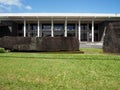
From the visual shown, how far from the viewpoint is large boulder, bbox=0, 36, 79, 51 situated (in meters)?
20.0

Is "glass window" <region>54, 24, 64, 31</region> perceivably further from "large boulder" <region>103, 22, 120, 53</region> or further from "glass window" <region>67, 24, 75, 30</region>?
"large boulder" <region>103, 22, 120, 53</region>

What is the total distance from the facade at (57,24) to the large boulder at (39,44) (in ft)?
111

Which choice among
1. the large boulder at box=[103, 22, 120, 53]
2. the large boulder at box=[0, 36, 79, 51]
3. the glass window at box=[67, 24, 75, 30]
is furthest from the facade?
the large boulder at box=[103, 22, 120, 53]

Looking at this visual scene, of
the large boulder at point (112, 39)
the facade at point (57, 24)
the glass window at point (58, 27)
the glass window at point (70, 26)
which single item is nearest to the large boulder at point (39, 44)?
the large boulder at point (112, 39)

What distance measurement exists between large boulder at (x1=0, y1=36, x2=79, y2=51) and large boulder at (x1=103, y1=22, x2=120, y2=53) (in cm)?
334

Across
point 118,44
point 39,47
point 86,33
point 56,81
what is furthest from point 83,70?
point 86,33

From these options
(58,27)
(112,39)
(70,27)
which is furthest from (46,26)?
(112,39)

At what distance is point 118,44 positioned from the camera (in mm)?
17766

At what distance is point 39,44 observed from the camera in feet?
65.5

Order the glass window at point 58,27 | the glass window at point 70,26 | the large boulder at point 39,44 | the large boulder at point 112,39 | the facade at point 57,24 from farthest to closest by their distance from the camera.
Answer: the glass window at point 70,26, the glass window at point 58,27, the facade at point 57,24, the large boulder at point 39,44, the large boulder at point 112,39

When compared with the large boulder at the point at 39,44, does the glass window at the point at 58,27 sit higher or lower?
higher

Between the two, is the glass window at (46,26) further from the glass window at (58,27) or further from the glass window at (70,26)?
the glass window at (70,26)

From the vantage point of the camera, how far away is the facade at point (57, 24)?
54938 millimetres

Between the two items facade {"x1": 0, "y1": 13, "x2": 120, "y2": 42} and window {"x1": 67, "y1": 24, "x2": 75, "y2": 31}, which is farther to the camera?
window {"x1": 67, "y1": 24, "x2": 75, "y2": 31}
